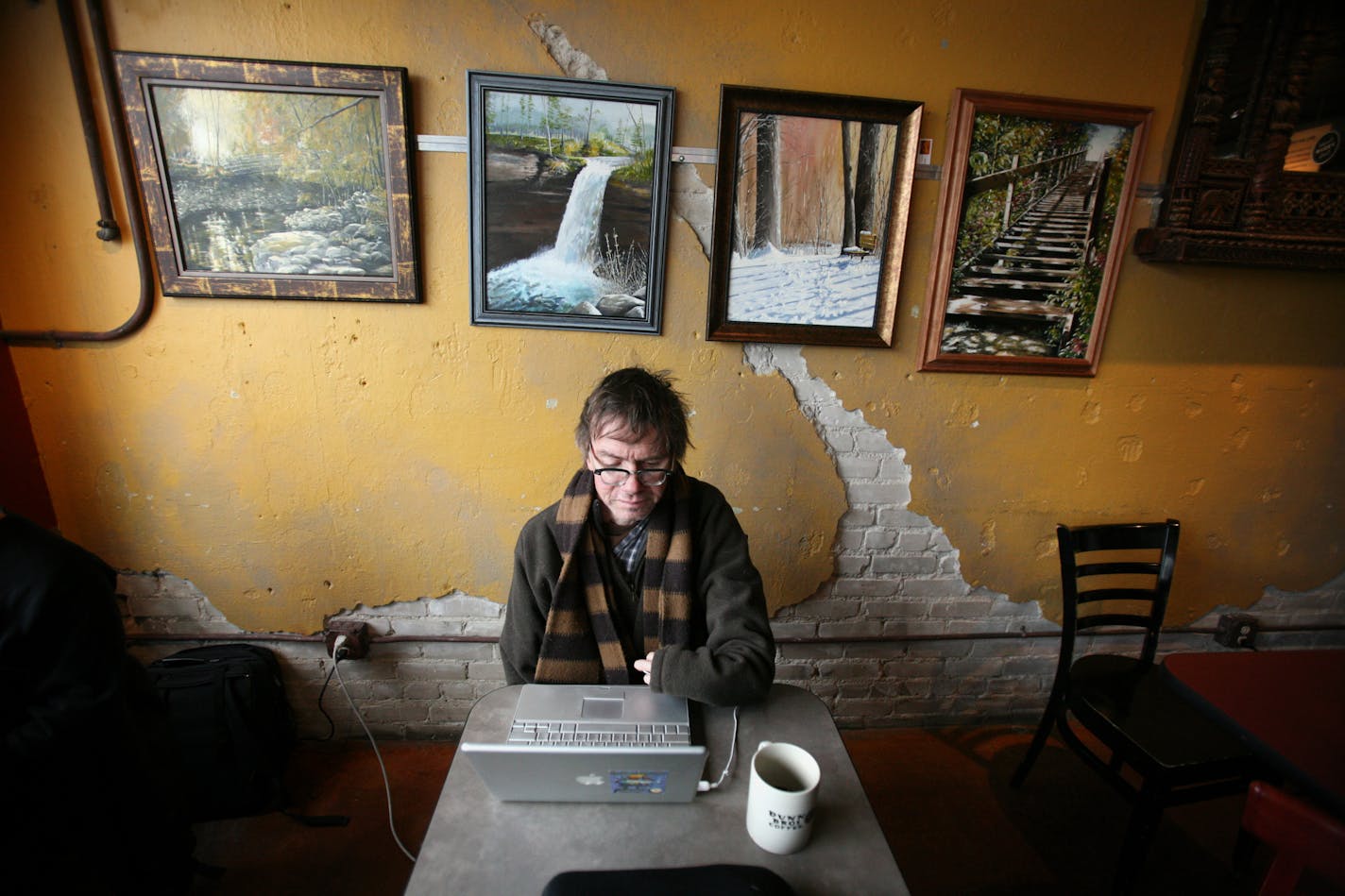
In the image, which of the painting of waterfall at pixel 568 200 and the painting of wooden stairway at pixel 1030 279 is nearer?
the painting of waterfall at pixel 568 200

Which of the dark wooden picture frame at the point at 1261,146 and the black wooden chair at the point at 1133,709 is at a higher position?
the dark wooden picture frame at the point at 1261,146

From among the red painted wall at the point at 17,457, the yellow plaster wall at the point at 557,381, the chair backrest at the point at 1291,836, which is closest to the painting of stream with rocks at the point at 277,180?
the yellow plaster wall at the point at 557,381

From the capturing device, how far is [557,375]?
66.0 inches

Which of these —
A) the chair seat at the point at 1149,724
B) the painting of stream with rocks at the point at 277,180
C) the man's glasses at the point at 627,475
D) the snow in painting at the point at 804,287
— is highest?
the painting of stream with rocks at the point at 277,180

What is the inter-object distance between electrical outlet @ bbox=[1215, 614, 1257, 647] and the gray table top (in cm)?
215

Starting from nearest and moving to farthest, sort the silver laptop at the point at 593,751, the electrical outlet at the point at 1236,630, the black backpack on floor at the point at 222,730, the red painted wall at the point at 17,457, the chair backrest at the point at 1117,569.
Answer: the silver laptop at the point at 593,751, the red painted wall at the point at 17,457, the black backpack on floor at the point at 222,730, the chair backrest at the point at 1117,569, the electrical outlet at the point at 1236,630

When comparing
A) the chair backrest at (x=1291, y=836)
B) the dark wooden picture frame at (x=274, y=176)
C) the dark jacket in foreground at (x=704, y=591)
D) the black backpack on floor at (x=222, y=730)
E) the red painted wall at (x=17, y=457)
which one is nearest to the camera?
the chair backrest at (x=1291, y=836)

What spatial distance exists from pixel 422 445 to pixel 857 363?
1.40 metres

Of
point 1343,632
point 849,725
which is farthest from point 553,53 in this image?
point 1343,632

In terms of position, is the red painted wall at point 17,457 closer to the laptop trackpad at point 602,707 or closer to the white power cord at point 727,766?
the laptop trackpad at point 602,707

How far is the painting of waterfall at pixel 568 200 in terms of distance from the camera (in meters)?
1.48

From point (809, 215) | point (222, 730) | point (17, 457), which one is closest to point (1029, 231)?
point (809, 215)

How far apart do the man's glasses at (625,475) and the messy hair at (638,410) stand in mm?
47

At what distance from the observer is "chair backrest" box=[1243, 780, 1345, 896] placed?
27.4 inches
